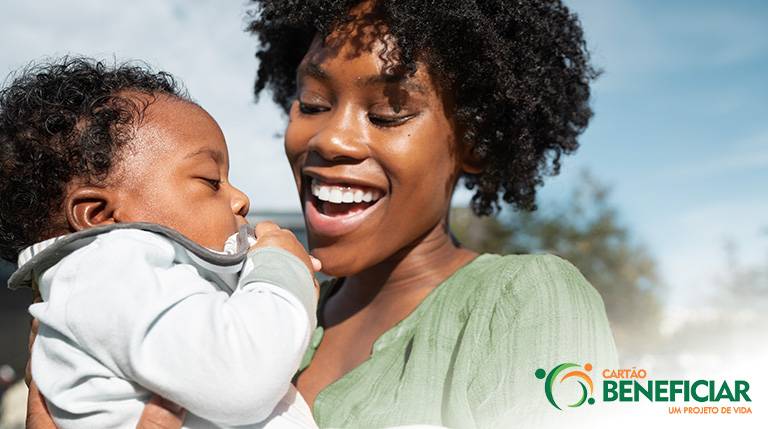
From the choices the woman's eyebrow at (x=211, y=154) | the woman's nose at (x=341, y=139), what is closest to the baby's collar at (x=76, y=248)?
the woman's eyebrow at (x=211, y=154)

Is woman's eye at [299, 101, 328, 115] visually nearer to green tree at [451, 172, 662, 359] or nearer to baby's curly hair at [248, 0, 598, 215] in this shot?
baby's curly hair at [248, 0, 598, 215]

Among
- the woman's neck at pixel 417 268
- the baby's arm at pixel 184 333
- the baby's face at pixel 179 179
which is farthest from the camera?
the woman's neck at pixel 417 268

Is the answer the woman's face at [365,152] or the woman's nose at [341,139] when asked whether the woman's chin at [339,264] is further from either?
the woman's nose at [341,139]

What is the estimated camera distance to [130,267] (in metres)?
1.51

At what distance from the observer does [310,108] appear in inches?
92.6

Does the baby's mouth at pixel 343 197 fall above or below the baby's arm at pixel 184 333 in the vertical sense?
above

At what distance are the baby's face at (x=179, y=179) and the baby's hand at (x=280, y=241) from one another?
84 millimetres

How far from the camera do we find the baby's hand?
5.71 ft

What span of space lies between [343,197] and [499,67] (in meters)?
0.62

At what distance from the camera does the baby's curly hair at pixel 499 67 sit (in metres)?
2.29

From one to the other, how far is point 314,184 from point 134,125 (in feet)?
2.17

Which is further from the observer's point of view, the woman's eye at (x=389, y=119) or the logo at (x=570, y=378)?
the woman's eye at (x=389, y=119)

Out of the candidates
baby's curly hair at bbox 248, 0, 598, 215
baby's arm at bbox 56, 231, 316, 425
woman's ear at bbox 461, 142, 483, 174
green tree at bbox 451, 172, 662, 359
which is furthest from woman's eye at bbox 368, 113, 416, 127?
green tree at bbox 451, 172, 662, 359

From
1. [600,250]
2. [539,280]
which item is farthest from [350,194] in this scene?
[600,250]
